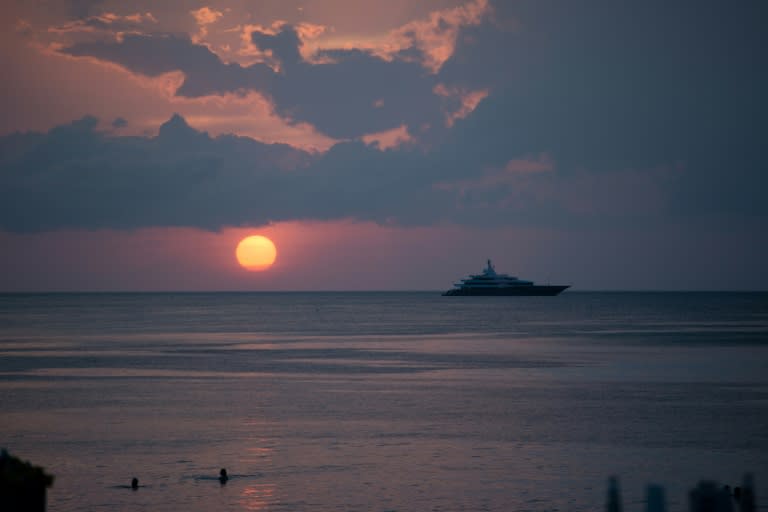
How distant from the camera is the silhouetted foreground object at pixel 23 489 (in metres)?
11.5

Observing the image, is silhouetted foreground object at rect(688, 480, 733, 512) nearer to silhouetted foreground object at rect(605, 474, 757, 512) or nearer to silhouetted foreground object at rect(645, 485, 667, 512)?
silhouetted foreground object at rect(605, 474, 757, 512)

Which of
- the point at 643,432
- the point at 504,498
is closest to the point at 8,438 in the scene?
the point at 504,498

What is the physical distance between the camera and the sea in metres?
34.6

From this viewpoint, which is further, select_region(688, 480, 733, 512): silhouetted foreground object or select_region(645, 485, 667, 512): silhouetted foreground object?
select_region(645, 485, 667, 512): silhouetted foreground object

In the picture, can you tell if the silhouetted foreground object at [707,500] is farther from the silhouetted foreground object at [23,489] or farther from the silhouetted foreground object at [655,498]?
the silhouetted foreground object at [23,489]

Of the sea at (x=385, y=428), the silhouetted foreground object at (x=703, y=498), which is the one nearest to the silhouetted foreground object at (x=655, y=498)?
the silhouetted foreground object at (x=703, y=498)

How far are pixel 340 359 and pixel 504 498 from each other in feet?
198

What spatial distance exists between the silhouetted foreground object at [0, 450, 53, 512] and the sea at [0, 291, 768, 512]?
21.2 m

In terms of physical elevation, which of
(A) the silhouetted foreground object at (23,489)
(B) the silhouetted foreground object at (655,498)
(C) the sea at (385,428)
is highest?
(A) the silhouetted foreground object at (23,489)

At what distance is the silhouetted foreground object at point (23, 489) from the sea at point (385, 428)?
2118 cm

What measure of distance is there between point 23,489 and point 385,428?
36590 millimetres

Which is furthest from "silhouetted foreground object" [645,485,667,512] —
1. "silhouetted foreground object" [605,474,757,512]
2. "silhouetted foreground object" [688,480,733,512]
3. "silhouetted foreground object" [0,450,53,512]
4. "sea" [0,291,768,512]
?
"sea" [0,291,768,512]

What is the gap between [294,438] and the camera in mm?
45375

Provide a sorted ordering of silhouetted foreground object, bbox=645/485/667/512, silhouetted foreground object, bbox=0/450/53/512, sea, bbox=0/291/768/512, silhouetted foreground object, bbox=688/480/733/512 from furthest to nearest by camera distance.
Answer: sea, bbox=0/291/768/512 → silhouetted foreground object, bbox=645/485/667/512 → silhouetted foreground object, bbox=0/450/53/512 → silhouetted foreground object, bbox=688/480/733/512
